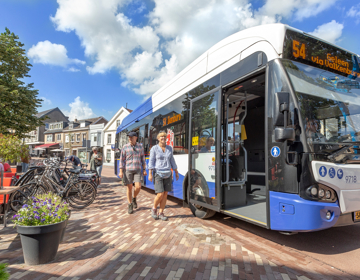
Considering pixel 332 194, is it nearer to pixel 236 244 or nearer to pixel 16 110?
pixel 236 244

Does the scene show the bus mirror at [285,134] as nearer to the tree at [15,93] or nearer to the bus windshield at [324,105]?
the bus windshield at [324,105]

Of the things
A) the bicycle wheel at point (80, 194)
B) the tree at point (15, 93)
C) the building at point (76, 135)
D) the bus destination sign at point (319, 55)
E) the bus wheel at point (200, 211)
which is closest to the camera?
the bus destination sign at point (319, 55)

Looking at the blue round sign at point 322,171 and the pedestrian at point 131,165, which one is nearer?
the blue round sign at point 322,171

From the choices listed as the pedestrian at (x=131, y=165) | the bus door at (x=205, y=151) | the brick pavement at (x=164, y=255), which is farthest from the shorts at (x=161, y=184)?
the pedestrian at (x=131, y=165)

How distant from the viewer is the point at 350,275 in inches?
108

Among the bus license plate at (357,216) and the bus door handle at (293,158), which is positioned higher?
the bus door handle at (293,158)

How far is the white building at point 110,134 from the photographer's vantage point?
132 feet

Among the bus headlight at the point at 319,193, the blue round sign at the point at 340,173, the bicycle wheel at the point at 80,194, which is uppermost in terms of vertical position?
the blue round sign at the point at 340,173

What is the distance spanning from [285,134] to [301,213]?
1.00 meters

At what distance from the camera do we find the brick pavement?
2.73 metres

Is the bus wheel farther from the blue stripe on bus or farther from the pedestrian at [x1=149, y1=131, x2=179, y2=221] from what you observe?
the blue stripe on bus

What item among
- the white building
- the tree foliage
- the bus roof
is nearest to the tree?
the tree foliage

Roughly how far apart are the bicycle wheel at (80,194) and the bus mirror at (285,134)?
17.1 ft

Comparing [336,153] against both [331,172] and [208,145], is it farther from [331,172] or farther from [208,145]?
[208,145]
